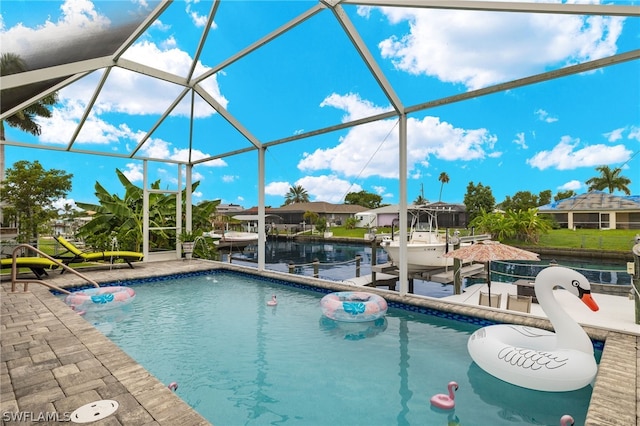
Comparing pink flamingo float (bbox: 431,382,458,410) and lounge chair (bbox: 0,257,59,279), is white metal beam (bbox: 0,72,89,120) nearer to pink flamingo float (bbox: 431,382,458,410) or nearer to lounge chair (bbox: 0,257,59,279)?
lounge chair (bbox: 0,257,59,279)

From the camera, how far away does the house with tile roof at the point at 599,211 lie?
23734 mm

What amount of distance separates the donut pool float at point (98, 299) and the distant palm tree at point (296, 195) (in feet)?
178

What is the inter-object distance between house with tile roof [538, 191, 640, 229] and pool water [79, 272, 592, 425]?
84.1 ft

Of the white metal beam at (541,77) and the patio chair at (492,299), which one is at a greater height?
the white metal beam at (541,77)

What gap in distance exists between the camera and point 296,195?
61.3m

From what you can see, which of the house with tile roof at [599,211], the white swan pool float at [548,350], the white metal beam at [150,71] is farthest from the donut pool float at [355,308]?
the house with tile roof at [599,211]

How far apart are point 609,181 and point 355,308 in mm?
45196

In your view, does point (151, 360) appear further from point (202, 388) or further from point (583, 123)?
point (583, 123)

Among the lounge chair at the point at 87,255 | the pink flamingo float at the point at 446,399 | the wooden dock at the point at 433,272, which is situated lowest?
the pink flamingo float at the point at 446,399

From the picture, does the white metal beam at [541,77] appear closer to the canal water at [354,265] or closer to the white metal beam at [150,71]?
the canal water at [354,265]

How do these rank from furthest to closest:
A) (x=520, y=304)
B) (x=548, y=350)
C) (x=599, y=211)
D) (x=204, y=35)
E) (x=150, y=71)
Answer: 1. (x=599, y=211)
2. (x=150, y=71)
3. (x=204, y=35)
4. (x=520, y=304)
5. (x=548, y=350)

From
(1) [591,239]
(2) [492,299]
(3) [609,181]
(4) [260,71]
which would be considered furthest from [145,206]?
(3) [609,181]

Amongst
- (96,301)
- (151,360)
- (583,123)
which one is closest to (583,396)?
(151,360)

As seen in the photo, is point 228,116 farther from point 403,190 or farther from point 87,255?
point 87,255
